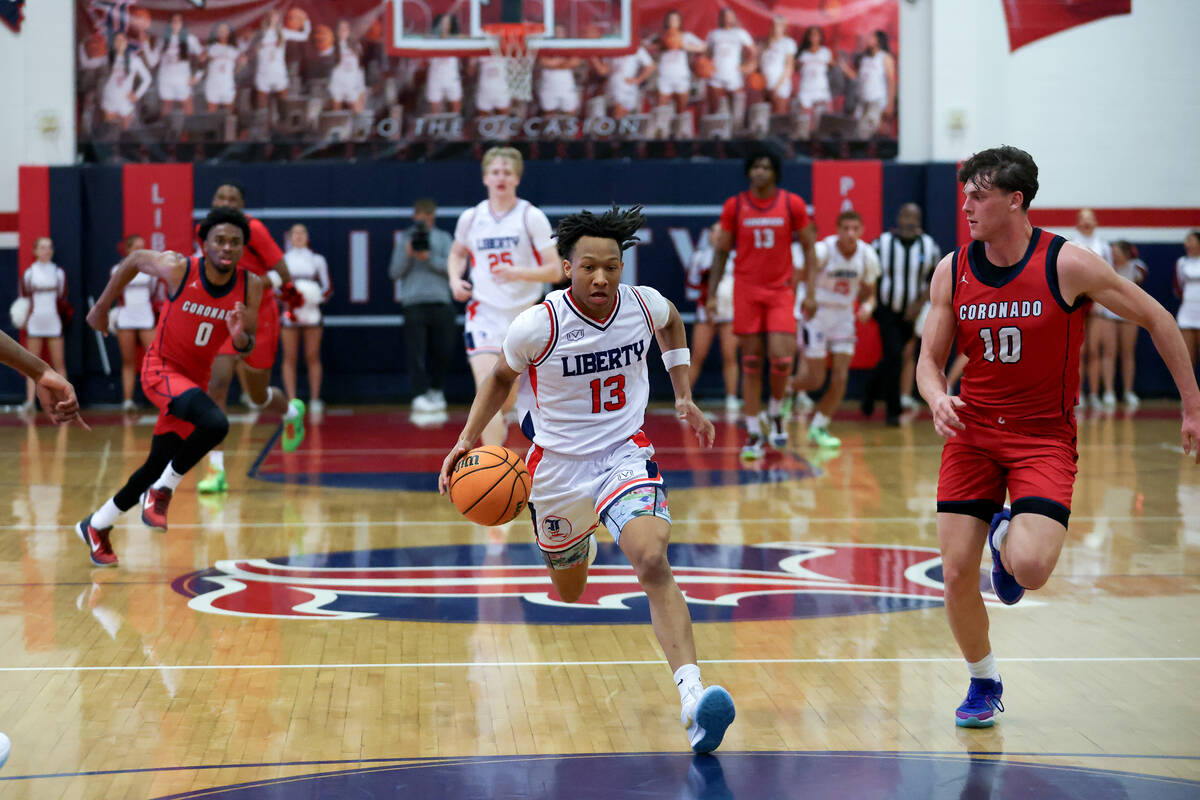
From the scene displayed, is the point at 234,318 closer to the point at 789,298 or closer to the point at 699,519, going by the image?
the point at 699,519

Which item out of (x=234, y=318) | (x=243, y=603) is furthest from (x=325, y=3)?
(x=243, y=603)

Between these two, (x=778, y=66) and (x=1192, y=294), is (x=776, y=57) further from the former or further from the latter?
(x=1192, y=294)

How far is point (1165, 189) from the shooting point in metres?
16.5

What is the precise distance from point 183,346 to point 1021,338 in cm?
485

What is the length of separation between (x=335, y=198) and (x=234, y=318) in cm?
862

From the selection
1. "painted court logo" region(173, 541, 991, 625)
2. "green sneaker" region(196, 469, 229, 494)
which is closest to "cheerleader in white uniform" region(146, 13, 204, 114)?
"green sneaker" region(196, 469, 229, 494)

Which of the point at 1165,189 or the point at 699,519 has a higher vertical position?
the point at 1165,189

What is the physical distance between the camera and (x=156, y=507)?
7.23m

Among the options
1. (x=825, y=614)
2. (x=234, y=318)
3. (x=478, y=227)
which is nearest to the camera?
(x=825, y=614)

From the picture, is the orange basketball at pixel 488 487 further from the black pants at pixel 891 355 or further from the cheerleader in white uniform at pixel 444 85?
the cheerleader in white uniform at pixel 444 85

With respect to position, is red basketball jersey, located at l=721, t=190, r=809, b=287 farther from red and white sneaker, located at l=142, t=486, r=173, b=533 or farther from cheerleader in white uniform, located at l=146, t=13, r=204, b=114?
cheerleader in white uniform, located at l=146, t=13, r=204, b=114

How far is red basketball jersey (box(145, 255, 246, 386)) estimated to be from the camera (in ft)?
24.6

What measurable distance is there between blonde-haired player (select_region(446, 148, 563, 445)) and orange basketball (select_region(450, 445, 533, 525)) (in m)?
3.44

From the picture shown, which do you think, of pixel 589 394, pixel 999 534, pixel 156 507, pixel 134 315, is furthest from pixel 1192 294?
pixel 589 394
